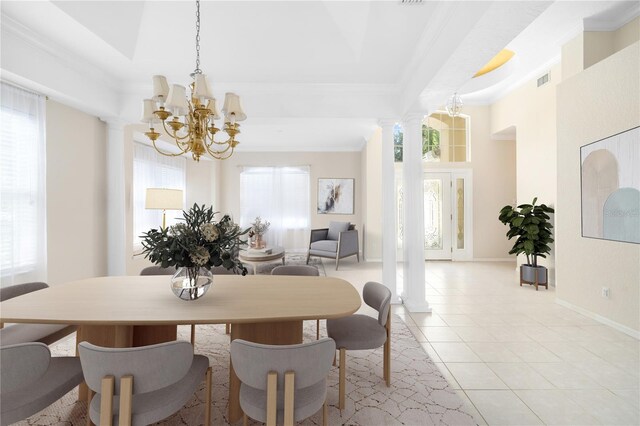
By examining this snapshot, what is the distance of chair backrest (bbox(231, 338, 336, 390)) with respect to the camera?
129 centimetres

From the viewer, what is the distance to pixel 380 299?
7.53ft

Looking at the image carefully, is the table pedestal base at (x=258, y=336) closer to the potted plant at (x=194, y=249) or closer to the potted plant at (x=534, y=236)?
the potted plant at (x=194, y=249)

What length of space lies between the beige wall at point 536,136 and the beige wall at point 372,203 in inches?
108

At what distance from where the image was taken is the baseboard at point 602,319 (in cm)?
310

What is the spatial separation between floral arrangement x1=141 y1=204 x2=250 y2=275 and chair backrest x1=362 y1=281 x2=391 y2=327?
1.02 meters

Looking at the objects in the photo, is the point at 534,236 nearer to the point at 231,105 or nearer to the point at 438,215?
the point at 438,215

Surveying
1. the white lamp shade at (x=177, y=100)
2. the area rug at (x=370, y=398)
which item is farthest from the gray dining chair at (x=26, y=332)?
the white lamp shade at (x=177, y=100)

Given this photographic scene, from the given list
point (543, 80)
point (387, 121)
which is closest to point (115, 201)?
point (387, 121)

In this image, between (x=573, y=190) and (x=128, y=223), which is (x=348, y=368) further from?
(x=128, y=223)

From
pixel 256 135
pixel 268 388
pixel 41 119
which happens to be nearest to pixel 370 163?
pixel 256 135

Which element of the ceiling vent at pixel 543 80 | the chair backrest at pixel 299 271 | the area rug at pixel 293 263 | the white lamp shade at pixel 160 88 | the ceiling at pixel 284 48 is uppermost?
the ceiling vent at pixel 543 80

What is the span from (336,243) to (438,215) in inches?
105

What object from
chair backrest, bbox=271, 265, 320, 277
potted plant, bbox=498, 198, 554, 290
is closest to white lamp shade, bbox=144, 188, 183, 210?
chair backrest, bbox=271, 265, 320, 277

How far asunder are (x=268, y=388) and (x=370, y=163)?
5981 mm
